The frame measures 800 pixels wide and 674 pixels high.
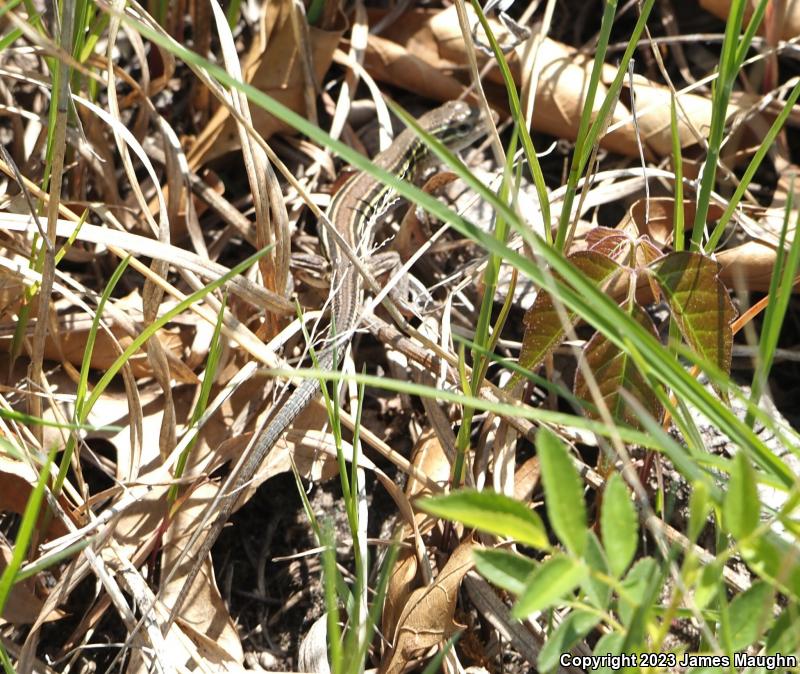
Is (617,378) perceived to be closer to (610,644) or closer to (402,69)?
(610,644)

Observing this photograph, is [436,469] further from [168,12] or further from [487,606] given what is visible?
[168,12]

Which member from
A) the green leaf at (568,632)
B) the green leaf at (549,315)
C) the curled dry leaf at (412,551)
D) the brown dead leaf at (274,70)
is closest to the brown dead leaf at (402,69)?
the brown dead leaf at (274,70)

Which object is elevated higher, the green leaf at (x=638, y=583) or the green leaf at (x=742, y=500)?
the green leaf at (x=742, y=500)

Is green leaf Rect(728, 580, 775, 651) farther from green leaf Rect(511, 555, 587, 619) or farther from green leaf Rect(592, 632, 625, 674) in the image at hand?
green leaf Rect(511, 555, 587, 619)

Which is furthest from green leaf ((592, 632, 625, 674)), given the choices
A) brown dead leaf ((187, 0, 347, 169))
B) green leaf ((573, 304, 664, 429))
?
brown dead leaf ((187, 0, 347, 169))

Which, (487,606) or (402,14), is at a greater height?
(402,14)

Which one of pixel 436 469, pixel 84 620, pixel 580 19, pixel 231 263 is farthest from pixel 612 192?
pixel 84 620

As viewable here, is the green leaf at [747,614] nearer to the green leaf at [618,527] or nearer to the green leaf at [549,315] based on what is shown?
the green leaf at [618,527]
